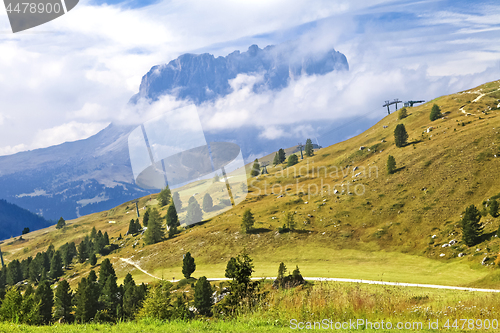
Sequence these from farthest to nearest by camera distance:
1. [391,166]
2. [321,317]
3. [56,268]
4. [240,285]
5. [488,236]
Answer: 1. [56,268]
2. [391,166]
3. [488,236]
4. [240,285]
5. [321,317]

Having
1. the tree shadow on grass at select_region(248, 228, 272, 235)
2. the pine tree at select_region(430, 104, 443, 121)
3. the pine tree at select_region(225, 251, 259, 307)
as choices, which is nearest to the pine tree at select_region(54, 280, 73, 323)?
the tree shadow on grass at select_region(248, 228, 272, 235)

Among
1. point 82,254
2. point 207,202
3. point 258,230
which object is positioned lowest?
point 82,254

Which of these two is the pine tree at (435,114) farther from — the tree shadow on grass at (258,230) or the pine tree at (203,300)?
the pine tree at (203,300)

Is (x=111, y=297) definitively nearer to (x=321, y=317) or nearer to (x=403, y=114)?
(x=321, y=317)

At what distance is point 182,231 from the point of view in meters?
120

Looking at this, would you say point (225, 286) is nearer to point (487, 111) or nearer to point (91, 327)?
point (91, 327)

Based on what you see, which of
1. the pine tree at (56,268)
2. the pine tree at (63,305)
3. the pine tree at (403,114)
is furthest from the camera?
the pine tree at (403,114)

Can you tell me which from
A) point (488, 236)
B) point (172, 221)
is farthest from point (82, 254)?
point (488, 236)

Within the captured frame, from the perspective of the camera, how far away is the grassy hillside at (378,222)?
211 ft

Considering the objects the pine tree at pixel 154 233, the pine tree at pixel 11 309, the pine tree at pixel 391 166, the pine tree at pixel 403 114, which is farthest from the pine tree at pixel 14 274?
the pine tree at pixel 403 114

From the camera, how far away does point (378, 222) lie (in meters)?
88.1

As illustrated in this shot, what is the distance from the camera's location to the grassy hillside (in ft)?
211

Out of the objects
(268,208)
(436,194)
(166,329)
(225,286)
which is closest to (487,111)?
(436,194)

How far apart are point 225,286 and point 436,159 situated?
80264 mm
